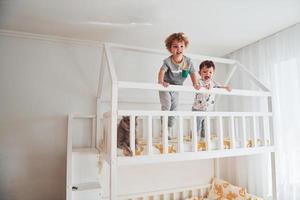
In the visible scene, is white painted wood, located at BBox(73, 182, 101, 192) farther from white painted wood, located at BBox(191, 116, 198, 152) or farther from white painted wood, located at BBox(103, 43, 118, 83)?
white painted wood, located at BBox(103, 43, 118, 83)

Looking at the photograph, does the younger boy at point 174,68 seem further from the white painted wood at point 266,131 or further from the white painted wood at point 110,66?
the white painted wood at point 266,131

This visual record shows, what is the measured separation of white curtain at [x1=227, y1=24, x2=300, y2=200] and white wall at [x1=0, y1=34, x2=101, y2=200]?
190 cm

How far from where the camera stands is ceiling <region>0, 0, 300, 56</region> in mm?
1665

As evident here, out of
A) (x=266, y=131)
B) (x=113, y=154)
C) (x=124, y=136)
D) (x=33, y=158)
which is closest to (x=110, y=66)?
(x=124, y=136)

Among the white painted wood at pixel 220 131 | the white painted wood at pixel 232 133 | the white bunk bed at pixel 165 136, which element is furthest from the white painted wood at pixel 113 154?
the white painted wood at pixel 232 133

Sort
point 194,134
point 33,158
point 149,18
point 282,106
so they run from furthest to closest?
1. point 282,106
2. point 33,158
3. point 149,18
4. point 194,134

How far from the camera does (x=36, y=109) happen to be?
A: 2.09m

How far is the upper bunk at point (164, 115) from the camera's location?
143cm

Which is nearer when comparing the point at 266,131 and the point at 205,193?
the point at 266,131

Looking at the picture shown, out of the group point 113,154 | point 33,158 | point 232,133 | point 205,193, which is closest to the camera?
point 113,154

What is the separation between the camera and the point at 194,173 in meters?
2.67

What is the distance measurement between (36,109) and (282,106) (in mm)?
2397

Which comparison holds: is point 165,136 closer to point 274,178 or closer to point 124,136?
point 124,136

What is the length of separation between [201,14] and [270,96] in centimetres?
93
